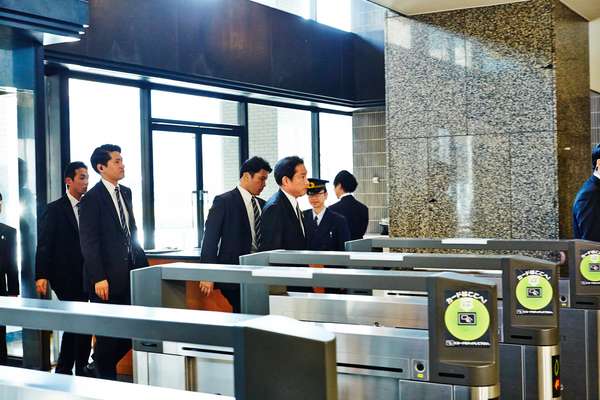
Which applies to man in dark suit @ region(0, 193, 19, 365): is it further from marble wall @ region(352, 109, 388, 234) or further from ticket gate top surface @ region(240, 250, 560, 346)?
marble wall @ region(352, 109, 388, 234)

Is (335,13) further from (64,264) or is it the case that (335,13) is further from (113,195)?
(113,195)

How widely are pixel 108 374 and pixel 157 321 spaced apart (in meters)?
3.30

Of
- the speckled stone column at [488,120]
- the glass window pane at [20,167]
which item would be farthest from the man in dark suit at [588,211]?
the glass window pane at [20,167]

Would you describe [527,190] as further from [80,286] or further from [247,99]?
[247,99]

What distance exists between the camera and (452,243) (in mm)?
3434

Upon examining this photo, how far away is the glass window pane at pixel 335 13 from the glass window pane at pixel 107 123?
11.0 ft

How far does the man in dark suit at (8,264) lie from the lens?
5176 millimetres

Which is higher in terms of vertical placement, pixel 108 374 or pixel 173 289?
pixel 173 289

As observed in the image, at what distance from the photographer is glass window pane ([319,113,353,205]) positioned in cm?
1070

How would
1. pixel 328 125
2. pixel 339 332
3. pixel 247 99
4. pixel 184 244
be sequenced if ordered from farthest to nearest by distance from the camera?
1. pixel 328 125
2. pixel 247 99
3. pixel 184 244
4. pixel 339 332

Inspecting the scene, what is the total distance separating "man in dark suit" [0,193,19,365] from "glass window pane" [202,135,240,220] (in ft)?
9.98

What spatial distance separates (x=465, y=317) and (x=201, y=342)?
95 cm

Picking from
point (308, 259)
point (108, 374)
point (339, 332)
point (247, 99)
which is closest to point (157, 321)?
point (339, 332)

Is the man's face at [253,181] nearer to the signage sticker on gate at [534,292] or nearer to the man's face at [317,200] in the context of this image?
the man's face at [317,200]
